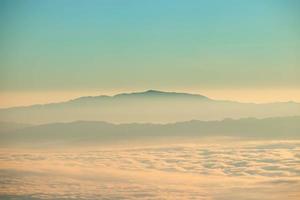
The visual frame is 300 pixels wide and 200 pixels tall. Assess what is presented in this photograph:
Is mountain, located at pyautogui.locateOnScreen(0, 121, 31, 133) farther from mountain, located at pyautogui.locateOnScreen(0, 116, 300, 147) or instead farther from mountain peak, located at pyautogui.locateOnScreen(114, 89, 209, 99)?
mountain peak, located at pyautogui.locateOnScreen(114, 89, 209, 99)

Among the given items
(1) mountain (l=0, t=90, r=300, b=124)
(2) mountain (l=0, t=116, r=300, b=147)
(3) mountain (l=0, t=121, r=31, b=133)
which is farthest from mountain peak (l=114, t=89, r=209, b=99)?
(3) mountain (l=0, t=121, r=31, b=133)

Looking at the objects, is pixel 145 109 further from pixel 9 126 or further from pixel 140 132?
pixel 9 126

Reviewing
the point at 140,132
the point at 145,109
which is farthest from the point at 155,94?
the point at 140,132

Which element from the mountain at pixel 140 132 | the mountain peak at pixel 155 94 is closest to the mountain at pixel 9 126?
the mountain at pixel 140 132

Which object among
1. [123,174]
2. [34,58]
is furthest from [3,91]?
[123,174]

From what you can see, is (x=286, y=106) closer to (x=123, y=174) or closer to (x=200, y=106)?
(x=200, y=106)

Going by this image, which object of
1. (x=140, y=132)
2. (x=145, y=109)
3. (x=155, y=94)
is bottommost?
(x=140, y=132)
